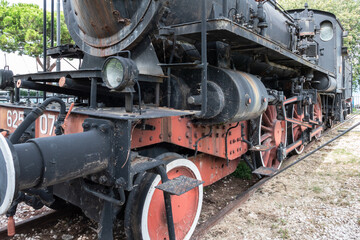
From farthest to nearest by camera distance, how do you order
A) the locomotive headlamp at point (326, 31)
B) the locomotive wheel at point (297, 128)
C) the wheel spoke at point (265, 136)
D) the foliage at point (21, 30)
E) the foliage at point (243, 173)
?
the foliage at point (21, 30) < the locomotive headlamp at point (326, 31) < the locomotive wheel at point (297, 128) < the foliage at point (243, 173) < the wheel spoke at point (265, 136)

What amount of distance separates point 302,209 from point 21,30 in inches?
626

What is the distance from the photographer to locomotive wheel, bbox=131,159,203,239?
6.59ft

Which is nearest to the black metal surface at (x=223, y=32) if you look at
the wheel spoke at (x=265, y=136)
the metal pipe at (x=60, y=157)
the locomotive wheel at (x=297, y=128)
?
the metal pipe at (x=60, y=157)

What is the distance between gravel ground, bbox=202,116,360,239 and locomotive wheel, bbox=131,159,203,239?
1.02ft

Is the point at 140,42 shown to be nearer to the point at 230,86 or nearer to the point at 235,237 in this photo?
the point at 230,86

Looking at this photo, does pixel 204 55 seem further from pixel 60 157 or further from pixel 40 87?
pixel 40 87

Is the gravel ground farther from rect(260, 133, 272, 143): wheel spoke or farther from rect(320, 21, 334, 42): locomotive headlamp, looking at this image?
rect(320, 21, 334, 42): locomotive headlamp

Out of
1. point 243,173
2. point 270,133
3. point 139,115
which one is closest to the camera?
point 139,115

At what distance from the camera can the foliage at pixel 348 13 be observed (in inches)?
867

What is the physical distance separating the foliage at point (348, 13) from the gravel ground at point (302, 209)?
20.9 meters

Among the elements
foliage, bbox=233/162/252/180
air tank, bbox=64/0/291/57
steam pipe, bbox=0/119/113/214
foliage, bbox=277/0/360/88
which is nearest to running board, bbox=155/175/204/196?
steam pipe, bbox=0/119/113/214

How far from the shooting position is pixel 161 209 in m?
2.28

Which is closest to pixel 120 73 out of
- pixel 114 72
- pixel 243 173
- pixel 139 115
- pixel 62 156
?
pixel 114 72

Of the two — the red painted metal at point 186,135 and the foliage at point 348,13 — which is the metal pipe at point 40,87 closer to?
the red painted metal at point 186,135
